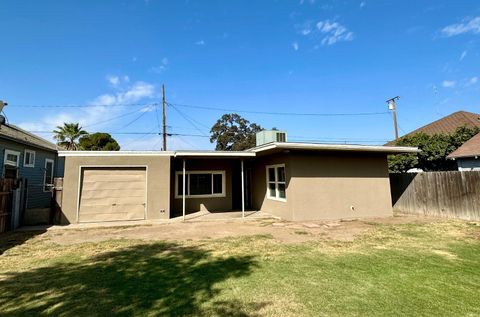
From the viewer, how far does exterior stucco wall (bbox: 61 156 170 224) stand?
1009cm

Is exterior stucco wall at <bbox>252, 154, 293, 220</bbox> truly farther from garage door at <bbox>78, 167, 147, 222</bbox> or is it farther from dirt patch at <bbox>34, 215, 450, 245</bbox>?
garage door at <bbox>78, 167, 147, 222</bbox>

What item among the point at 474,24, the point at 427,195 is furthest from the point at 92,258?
the point at 474,24

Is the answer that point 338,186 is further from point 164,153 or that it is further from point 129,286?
point 129,286

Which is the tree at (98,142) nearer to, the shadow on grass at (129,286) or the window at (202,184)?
the window at (202,184)

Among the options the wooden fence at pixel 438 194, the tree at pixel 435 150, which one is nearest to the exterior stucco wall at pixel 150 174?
the wooden fence at pixel 438 194

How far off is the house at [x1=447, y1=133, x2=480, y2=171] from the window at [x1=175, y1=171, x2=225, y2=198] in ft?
40.8

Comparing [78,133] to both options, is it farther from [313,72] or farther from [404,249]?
[404,249]

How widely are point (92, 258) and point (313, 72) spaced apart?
1326 cm

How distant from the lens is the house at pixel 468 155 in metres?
13.4

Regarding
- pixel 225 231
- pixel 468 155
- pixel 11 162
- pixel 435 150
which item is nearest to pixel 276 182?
pixel 225 231

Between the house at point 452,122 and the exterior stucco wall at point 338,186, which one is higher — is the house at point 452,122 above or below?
above

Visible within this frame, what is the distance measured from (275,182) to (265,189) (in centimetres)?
102

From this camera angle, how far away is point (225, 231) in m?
8.23

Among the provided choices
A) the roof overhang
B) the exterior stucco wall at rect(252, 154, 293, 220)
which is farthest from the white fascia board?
the exterior stucco wall at rect(252, 154, 293, 220)
